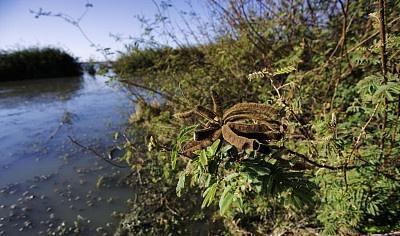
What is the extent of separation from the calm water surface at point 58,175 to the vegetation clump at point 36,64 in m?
8.48

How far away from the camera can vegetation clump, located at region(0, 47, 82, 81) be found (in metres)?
15.5

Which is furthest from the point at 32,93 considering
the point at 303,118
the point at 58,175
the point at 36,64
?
the point at 303,118

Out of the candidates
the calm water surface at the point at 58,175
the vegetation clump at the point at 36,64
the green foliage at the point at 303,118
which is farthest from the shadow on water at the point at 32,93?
the green foliage at the point at 303,118

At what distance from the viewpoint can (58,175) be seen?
425 cm

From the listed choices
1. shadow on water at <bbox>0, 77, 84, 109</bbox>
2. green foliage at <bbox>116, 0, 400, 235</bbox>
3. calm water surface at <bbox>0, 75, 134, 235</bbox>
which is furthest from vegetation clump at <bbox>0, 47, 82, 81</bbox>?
green foliage at <bbox>116, 0, 400, 235</bbox>

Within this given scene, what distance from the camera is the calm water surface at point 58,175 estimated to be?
3193 mm

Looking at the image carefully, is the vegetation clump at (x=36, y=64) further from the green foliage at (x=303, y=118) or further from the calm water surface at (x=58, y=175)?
the green foliage at (x=303, y=118)

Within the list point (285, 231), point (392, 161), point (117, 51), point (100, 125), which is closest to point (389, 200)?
point (392, 161)

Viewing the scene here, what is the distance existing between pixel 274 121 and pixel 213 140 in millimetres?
173

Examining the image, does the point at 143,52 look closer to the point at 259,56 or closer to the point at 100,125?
the point at 259,56

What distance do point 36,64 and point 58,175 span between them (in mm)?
14237

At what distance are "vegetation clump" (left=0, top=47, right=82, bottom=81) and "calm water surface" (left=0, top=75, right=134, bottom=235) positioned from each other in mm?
8480

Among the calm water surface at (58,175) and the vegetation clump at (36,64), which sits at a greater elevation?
the vegetation clump at (36,64)

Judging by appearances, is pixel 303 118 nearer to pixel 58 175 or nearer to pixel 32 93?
pixel 58 175
